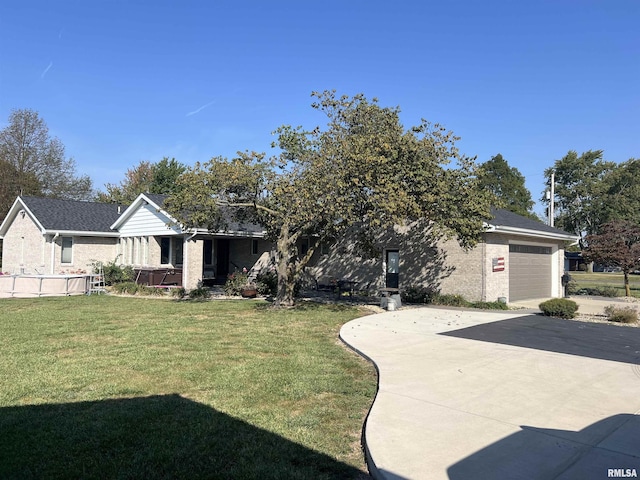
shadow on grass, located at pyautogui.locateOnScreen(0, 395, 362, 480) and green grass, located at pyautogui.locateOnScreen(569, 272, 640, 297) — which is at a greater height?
green grass, located at pyautogui.locateOnScreen(569, 272, 640, 297)

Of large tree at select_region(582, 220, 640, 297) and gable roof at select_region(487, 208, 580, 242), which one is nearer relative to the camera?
gable roof at select_region(487, 208, 580, 242)

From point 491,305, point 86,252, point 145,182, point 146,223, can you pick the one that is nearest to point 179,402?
point 491,305

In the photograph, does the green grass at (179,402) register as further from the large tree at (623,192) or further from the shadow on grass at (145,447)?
the large tree at (623,192)

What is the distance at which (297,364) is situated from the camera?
7.32 metres

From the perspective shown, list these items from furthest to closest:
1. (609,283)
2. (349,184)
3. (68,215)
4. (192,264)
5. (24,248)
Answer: (609,283) < (24,248) < (68,215) < (192,264) < (349,184)

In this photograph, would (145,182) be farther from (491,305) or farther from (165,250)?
(491,305)

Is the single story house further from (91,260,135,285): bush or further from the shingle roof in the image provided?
(91,260,135,285): bush

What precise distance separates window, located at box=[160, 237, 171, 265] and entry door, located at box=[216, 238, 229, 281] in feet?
10.9

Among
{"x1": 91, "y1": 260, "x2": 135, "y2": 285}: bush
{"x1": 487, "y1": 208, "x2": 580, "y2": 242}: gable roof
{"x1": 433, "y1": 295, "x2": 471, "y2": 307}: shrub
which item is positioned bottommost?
{"x1": 433, "y1": 295, "x2": 471, "y2": 307}: shrub

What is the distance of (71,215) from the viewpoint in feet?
80.5

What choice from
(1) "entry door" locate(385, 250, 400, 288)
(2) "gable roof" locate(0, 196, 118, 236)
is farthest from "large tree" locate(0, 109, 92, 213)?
(1) "entry door" locate(385, 250, 400, 288)

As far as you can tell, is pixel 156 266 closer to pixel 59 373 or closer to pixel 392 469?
pixel 59 373

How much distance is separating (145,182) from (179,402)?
4888 centimetres

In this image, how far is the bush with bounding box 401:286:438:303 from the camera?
57.2ft
